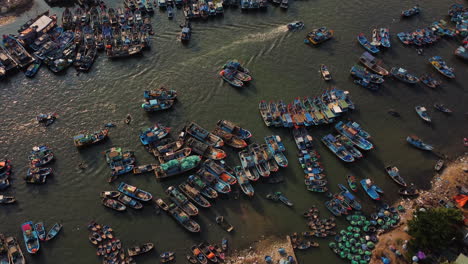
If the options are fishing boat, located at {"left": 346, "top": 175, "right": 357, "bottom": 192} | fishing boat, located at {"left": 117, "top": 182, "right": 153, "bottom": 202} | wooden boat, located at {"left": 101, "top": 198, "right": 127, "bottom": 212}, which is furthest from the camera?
fishing boat, located at {"left": 346, "top": 175, "right": 357, "bottom": 192}

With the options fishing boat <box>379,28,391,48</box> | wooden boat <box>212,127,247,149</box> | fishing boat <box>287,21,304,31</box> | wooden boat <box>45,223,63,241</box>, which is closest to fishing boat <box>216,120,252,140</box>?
wooden boat <box>212,127,247,149</box>

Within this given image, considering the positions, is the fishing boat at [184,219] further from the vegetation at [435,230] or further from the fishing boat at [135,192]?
the vegetation at [435,230]

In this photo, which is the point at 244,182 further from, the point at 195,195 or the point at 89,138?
the point at 89,138

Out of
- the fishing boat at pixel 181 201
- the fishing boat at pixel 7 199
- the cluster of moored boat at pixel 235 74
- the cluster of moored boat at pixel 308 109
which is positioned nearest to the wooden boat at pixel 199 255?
the fishing boat at pixel 181 201

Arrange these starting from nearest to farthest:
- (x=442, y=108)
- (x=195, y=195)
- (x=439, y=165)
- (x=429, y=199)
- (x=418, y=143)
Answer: (x=195, y=195) < (x=429, y=199) < (x=439, y=165) < (x=418, y=143) < (x=442, y=108)

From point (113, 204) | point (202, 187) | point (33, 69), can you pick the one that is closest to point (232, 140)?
point (202, 187)

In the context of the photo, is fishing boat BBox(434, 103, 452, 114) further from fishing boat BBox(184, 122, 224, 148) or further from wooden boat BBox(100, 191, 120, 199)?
wooden boat BBox(100, 191, 120, 199)

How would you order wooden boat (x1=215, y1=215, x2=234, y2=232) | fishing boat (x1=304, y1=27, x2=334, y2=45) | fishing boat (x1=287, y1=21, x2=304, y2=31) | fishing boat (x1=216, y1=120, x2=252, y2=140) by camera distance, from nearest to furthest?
wooden boat (x1=215, y1=215, x2=234, y2=232) → fishing boat (x1=216, y1=120, x2=252, y2=140) → fishing boat (x1=304, y1=27, x2=334, y2=45) → fishing boat (x1=287, y1=21, x2=304, y2=31)
